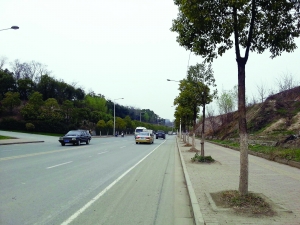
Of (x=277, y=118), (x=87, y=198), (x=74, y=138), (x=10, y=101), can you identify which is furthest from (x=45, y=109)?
(x=87, y=198)

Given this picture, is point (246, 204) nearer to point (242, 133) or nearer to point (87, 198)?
point (242, 133)

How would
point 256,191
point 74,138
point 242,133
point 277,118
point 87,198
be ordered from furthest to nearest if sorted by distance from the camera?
1. point 277,118
2. point 74,138
3. point 256,191
4. point 87,198
5. point 242,133

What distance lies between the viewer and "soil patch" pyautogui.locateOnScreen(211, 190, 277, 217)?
5.87 metres

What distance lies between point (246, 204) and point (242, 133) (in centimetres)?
156

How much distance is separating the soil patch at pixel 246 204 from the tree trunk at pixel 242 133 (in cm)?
22

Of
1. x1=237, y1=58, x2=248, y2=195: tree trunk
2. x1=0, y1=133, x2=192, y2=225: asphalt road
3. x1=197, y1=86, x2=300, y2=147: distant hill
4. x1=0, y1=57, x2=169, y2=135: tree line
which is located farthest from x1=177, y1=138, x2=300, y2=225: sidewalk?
x1=0, y1=57, x2=169, y2=135: tree line

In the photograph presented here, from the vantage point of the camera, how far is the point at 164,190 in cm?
884

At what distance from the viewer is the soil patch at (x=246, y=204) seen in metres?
5.87

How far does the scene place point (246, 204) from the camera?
6293 millimetres

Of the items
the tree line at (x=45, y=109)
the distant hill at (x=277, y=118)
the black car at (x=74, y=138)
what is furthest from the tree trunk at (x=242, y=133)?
the tree line at (x=45, y=109)

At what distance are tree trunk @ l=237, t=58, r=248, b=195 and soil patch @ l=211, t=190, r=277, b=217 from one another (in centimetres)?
22

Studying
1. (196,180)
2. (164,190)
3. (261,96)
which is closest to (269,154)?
(196,180)

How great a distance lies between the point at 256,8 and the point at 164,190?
5536 millimetres

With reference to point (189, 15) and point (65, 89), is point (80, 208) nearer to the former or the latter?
point (189, 15)
